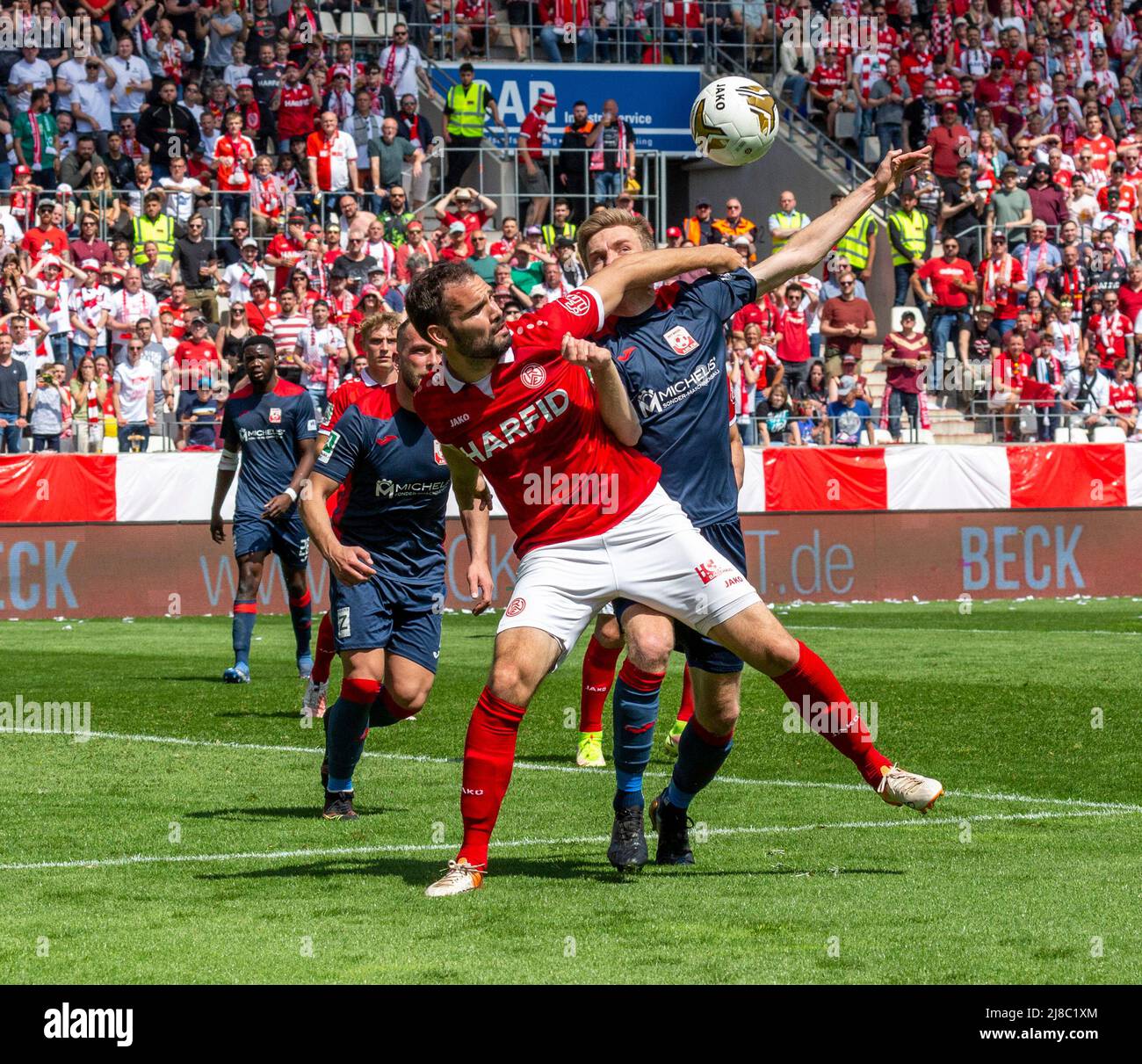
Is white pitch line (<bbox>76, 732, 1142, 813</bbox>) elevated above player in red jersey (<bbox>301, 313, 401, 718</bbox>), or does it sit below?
below

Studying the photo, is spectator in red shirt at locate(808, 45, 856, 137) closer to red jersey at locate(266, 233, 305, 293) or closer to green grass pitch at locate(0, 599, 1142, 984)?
red jersey at locate(266, 233, 305, 293)

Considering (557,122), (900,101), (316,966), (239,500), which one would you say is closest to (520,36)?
(557,122)

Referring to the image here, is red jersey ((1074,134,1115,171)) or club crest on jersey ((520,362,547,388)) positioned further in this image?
red jersey ((1074,134,1115,171))

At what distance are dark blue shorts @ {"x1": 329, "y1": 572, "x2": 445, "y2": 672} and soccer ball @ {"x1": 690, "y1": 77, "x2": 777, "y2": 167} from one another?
2.24 meters

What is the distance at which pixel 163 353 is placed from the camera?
72.6 ft

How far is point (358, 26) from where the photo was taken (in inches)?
1164

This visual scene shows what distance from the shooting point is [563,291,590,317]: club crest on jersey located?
6.73 metres

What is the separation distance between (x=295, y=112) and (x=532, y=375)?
2066cm

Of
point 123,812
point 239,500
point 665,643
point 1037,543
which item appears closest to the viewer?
point 665,643

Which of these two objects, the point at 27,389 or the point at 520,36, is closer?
the point at 27,389

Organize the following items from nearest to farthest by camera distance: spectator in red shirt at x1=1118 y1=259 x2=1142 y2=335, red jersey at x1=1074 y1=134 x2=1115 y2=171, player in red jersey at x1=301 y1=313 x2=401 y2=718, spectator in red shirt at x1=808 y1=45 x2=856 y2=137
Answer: player in red jersey at x1=301 y1=313 x2=401 y2=718 → spectator in red shirt at x1=1118 y1=259 x2=1142 y2=335 → red jersey at x1=1074 y1=134 x2=1115 y2=171 → spectator in red shirt at x1=808 y1=45 x2=856 y2=137

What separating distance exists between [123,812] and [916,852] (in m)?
3.49

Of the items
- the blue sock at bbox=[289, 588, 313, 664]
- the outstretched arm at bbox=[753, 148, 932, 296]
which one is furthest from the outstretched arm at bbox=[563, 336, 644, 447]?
the blue sock at bbox=[289, 588, 313, 664]
